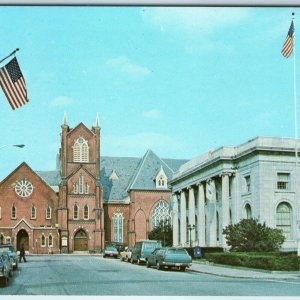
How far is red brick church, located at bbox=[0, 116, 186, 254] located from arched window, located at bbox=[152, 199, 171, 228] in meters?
0.14

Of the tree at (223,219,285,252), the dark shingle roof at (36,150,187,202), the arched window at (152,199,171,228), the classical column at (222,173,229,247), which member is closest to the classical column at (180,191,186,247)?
the classical column at (222,173,229,247)

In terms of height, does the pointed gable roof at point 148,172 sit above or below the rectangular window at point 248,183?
above

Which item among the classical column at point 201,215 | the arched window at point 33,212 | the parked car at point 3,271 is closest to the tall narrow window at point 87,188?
the arched window at point 33,212

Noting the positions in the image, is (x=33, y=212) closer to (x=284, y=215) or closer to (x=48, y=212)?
(x=48, y=212)

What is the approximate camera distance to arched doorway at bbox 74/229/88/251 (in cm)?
8350

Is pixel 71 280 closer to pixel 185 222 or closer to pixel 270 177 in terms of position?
pixel 270 177

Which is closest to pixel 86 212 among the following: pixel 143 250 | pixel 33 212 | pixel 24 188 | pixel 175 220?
pixel 33 212

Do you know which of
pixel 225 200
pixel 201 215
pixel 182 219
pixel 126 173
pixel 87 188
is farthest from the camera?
pixel 126 173

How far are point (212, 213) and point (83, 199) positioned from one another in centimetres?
2851

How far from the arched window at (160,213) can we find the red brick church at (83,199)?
0.14m

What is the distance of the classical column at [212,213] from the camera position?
5869cm

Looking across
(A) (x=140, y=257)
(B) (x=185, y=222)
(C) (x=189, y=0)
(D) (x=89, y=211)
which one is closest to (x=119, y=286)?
(C) (x=189, y=0)

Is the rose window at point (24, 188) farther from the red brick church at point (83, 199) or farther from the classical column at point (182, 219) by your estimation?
the classical column at point (182, 219)

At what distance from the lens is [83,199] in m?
85.5
